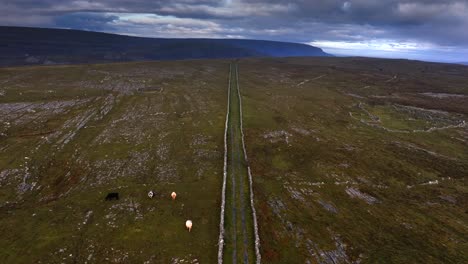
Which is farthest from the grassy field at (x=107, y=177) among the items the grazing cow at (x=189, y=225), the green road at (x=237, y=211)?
the green road at (x=237, y=211)

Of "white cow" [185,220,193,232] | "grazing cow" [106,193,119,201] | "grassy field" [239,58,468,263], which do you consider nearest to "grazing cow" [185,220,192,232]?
"white cow" [185,220,193,232]

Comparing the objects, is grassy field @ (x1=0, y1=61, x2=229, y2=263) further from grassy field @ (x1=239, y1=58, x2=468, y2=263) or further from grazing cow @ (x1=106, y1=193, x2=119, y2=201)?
grassy field @ (x1=239, y1=58, x2=468, y2=263)

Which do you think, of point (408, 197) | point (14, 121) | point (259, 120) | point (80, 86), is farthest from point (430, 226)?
point (80, 86)

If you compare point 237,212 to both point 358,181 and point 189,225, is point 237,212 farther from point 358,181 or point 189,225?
point 358,181

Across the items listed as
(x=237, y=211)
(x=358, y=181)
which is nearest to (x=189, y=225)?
(x=237, y=211)

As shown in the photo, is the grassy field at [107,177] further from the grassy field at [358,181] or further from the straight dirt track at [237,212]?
the grassy field at [358,181]

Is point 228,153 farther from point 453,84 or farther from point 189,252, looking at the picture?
point 453,84

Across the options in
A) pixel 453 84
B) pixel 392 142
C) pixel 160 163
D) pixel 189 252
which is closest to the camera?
pixel 189 252
